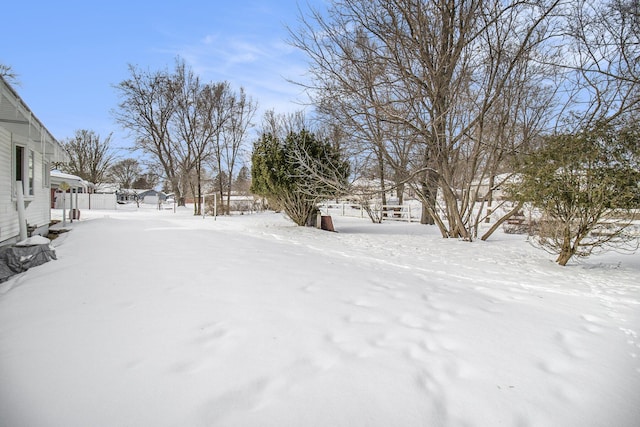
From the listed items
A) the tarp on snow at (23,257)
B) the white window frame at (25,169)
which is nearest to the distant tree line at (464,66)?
the tarp on snow at (23,257)

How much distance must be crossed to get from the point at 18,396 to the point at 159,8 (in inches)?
420

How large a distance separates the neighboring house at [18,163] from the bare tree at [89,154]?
28.6 meters

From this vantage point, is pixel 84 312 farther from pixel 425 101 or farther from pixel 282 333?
pixel 425 101

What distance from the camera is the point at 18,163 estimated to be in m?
8.34

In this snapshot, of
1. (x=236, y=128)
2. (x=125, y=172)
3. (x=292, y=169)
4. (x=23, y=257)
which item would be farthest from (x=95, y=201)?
(x=23, y=257)

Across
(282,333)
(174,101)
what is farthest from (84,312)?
(174,101)

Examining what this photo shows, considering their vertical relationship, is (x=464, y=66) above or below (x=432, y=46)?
below

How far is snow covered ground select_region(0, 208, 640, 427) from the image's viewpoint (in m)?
1.71

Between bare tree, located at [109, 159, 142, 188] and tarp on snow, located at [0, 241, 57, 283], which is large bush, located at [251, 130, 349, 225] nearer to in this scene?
tarp on snow, located at [0, 241, 57, 283]

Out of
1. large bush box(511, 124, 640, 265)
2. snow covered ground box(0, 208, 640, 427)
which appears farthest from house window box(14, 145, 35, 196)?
large bush box(511, 124, 640, 265)

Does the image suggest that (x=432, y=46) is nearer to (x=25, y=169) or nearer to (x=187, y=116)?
(x=25, y=169)

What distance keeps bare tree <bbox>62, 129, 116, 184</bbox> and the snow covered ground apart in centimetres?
3637

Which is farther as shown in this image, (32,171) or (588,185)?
(32,171)

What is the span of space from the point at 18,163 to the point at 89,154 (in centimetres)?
3172
